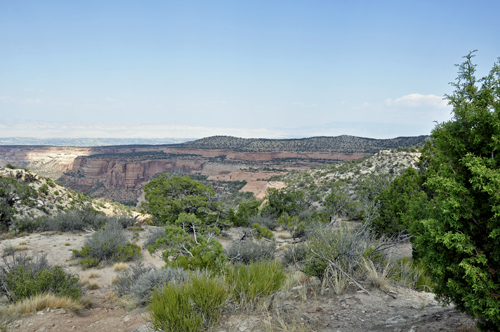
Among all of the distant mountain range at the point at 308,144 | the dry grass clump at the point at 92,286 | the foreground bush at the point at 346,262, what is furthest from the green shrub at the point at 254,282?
the distant mountain range at the point at 308,144

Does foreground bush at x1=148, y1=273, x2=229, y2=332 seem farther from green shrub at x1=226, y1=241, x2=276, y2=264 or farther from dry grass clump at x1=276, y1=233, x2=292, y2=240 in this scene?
dry grass clump at x1=276, y1=233, x2=292, y2=240

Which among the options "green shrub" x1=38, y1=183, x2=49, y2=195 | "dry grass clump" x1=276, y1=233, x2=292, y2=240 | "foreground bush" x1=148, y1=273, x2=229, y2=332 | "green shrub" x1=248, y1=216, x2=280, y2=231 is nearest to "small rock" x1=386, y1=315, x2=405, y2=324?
"foreground bush" x1=148, y1=273, x2=229, y2=332

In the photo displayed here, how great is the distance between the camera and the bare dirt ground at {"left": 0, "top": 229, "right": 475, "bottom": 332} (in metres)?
2.97

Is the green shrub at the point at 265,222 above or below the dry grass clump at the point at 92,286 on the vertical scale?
below

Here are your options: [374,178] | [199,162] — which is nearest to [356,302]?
[374,178]

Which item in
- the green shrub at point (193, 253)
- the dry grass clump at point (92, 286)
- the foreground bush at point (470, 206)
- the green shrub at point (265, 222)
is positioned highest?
the foreground bush at point (470, 206)

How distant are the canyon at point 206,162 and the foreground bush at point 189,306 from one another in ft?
152

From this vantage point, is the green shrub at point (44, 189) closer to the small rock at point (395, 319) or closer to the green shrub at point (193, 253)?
the green shrub at point (193, 253)

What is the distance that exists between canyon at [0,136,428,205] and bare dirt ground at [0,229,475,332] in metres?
45.0

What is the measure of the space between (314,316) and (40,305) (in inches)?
188

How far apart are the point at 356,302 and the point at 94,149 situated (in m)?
110

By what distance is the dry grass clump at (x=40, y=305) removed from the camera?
4281 millimetres

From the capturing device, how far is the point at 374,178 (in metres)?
16.6

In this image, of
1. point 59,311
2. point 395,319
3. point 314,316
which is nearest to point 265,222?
point 59,311
